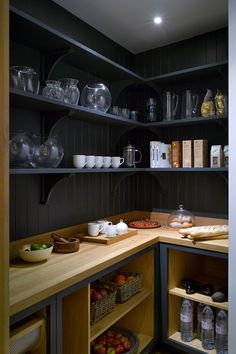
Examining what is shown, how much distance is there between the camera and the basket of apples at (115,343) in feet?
5.97

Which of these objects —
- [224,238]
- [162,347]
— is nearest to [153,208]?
[224,238]

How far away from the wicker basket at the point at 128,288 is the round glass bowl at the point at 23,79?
4.42ft

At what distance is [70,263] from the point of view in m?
1.54

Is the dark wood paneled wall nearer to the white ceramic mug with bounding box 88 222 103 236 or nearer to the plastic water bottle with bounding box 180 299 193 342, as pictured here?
the white ceramic mug with bounding box 88 222 103 236

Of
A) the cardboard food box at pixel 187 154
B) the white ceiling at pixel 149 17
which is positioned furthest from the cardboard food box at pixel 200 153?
the white ceiling at pixel 149 17

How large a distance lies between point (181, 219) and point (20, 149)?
147cm

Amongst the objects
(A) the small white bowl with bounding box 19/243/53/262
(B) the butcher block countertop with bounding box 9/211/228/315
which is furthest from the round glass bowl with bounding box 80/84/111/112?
(A) the small white bowl with bounding box 19/243/53/262

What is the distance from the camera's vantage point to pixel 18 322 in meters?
1.21

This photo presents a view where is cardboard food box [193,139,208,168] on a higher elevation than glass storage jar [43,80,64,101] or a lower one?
lower

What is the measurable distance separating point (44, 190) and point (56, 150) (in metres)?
0.30

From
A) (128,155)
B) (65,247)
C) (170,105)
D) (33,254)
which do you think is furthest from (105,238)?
(170,105)

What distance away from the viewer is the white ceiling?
197cm

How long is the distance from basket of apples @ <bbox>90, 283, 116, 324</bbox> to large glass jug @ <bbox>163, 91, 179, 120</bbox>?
1.43 meters

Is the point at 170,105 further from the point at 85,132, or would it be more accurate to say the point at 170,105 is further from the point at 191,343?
the point at 191,343
